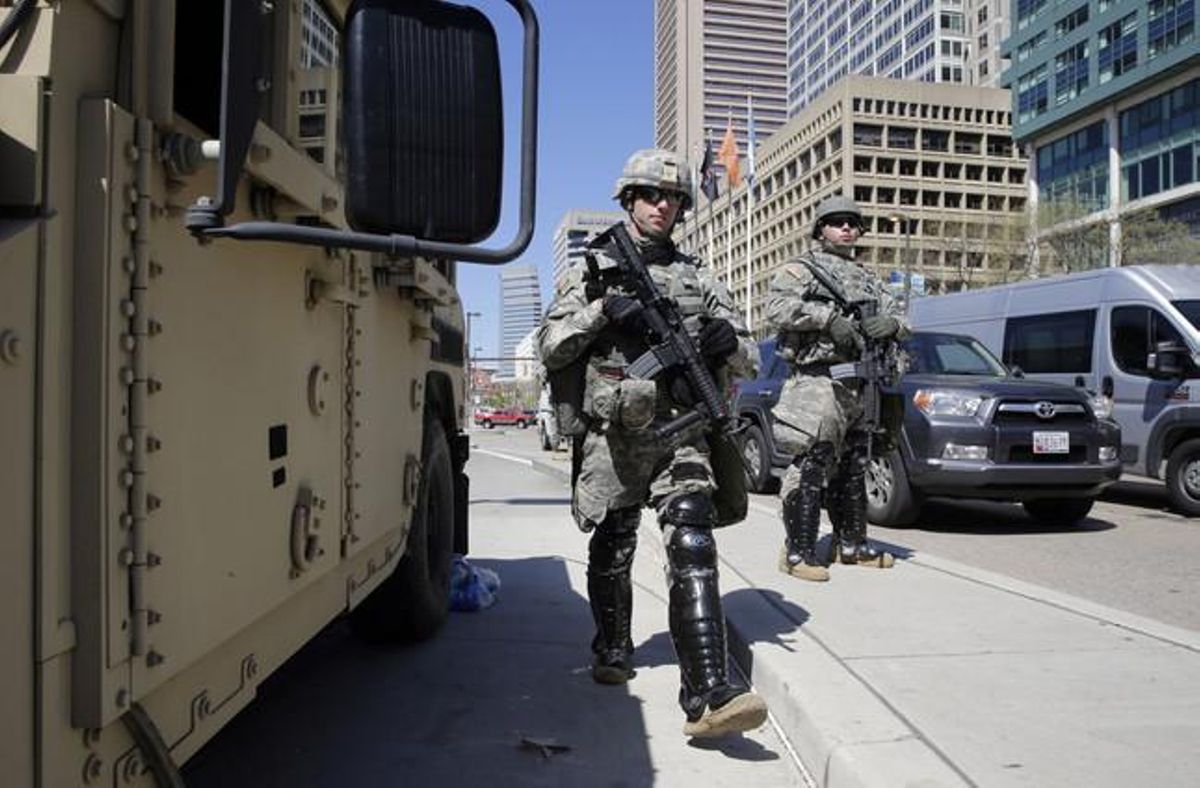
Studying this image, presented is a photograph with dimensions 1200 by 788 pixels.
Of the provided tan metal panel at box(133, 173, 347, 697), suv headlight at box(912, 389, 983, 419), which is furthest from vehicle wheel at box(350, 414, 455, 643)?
suv headlight at box(912, 389, 983, 419)

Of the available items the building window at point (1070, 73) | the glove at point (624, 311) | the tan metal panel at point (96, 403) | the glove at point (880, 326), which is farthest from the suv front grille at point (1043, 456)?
the building window at point (1070, 73)

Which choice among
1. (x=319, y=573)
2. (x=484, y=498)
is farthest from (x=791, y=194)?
(x=319, y=573)

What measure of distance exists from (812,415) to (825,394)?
0.15 meters

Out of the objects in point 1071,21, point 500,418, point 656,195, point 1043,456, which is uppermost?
point 1071,21

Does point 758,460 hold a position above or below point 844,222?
below

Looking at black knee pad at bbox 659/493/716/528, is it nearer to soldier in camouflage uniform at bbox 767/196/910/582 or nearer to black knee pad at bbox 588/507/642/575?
black knee pad at bbox 588/507/642/575

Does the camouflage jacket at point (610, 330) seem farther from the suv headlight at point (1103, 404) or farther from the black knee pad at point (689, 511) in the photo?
the suv headlight at point (1103, 404)

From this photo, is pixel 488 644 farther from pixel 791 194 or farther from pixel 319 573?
pixel 791 194

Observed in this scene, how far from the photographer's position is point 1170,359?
30.5ft

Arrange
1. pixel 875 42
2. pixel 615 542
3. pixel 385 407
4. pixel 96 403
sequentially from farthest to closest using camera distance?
pixel 875 42, pixel 615 542, pixel 385 407, pixel 96 403

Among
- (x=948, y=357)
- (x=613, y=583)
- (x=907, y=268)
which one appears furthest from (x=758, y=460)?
(x=907, y=268)

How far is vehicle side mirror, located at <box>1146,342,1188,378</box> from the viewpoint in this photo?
9273 millimetres

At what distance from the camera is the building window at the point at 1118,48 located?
60969 millimetres

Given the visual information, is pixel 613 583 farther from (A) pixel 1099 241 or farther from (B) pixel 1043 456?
(A) pixel 1099 241
